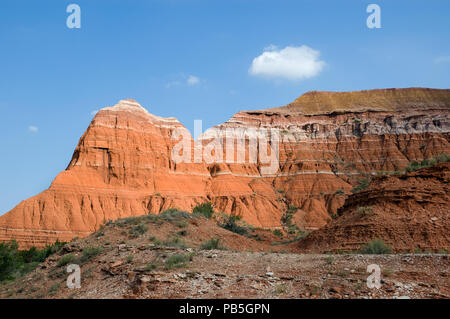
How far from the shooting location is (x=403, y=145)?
84.4 meters

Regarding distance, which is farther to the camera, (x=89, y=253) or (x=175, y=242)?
(x=175, y=242)

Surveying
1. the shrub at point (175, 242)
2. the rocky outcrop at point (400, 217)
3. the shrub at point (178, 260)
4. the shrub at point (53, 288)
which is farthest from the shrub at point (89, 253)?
the rocky outcrop at point (400, 217)

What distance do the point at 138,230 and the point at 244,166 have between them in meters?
68.2

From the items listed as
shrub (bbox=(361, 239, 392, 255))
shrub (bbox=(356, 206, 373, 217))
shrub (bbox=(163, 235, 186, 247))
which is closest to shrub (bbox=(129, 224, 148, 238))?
shrub (bbox=(163, 235, 186, 247))

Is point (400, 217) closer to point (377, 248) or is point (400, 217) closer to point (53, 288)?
point (377, 248)

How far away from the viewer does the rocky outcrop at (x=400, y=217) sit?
17297 millimetres

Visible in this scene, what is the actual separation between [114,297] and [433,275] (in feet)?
29.0

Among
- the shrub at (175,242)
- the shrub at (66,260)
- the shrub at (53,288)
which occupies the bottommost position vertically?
the shrub at (53,288)

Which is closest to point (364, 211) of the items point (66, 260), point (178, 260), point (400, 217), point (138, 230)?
point (400, 217)

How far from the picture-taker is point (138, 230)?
66.5 ft

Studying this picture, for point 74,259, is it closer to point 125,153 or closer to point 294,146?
point 125,153

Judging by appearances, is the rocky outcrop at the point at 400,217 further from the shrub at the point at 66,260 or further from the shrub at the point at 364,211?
the shrub at the point at 66,260

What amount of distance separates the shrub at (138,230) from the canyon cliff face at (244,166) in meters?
37.4

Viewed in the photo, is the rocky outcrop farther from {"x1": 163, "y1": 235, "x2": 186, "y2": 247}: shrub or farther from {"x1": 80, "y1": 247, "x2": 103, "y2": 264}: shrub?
{"x1": 80, "y1": 247, "x2": 103, "y2": 264}: shrub
